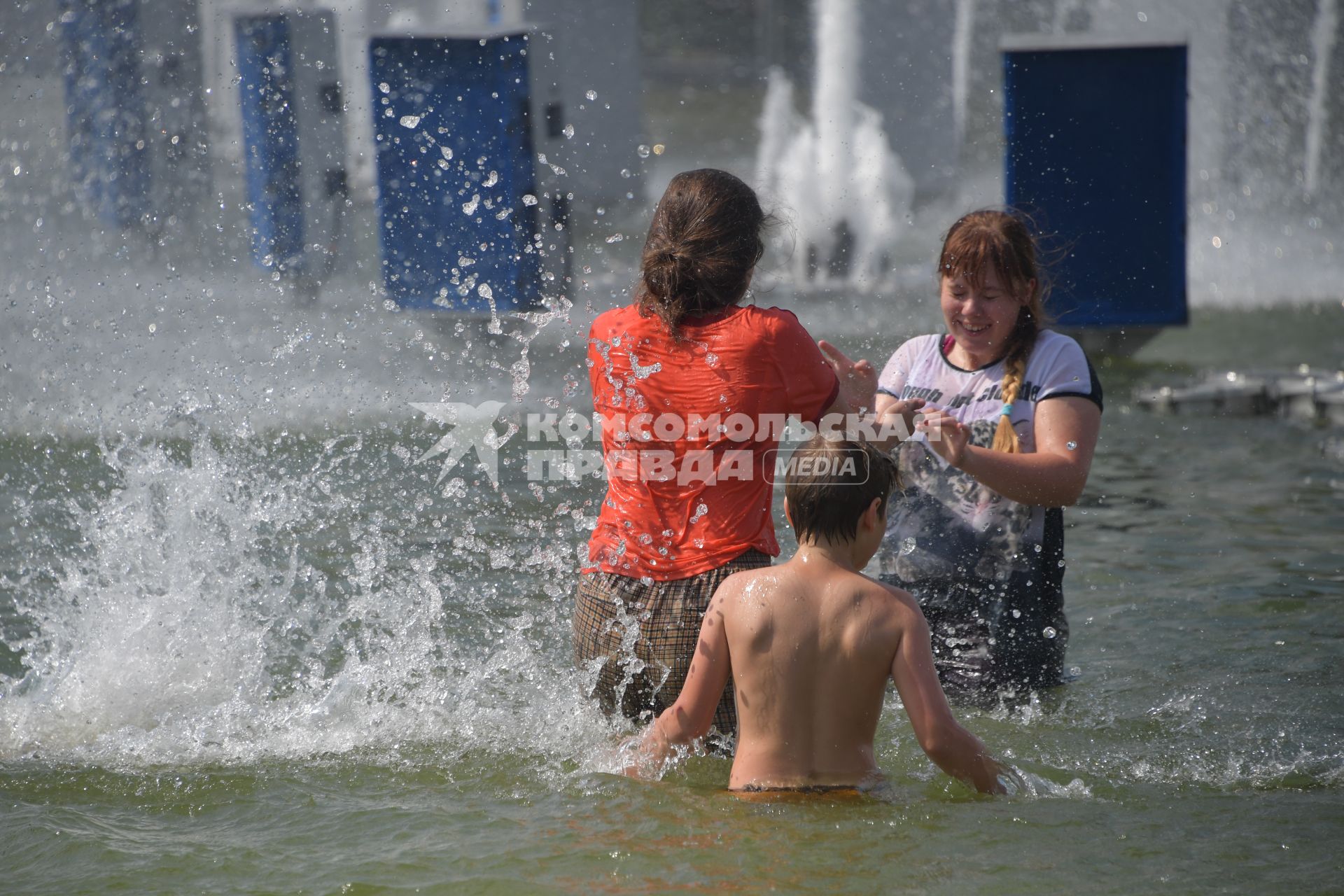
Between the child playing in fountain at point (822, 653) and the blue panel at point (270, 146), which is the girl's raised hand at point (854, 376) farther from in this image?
the blue panel at point (270, 146)

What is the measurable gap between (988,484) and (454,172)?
594cm

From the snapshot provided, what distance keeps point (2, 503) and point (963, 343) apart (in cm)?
492

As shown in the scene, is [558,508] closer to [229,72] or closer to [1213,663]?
[1213,663]

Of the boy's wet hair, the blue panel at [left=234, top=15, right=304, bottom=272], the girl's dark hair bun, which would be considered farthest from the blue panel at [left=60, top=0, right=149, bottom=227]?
the boy's wet hair

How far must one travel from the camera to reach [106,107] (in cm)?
1320

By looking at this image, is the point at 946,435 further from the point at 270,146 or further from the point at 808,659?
the point at 270,146

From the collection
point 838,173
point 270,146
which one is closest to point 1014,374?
point 270,146

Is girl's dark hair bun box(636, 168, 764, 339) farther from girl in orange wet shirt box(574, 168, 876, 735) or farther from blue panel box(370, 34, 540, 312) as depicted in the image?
blue panel box(370, 34, 540, 312)

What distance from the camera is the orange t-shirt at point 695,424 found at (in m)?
2.96

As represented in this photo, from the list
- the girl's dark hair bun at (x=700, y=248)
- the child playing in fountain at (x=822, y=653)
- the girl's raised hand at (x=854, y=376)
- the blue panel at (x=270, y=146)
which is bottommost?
the child playing in fountain at (x=822, y=653)

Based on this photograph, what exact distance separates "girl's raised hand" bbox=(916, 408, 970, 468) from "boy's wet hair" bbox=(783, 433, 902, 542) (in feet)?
1.03

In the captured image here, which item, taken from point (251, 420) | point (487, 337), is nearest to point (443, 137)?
point (487, 337)

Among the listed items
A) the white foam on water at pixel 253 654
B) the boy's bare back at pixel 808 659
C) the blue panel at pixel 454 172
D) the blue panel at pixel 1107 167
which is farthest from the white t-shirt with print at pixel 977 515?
the blue panel at pixel 454 172

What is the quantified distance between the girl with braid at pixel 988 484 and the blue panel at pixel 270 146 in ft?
27.9
